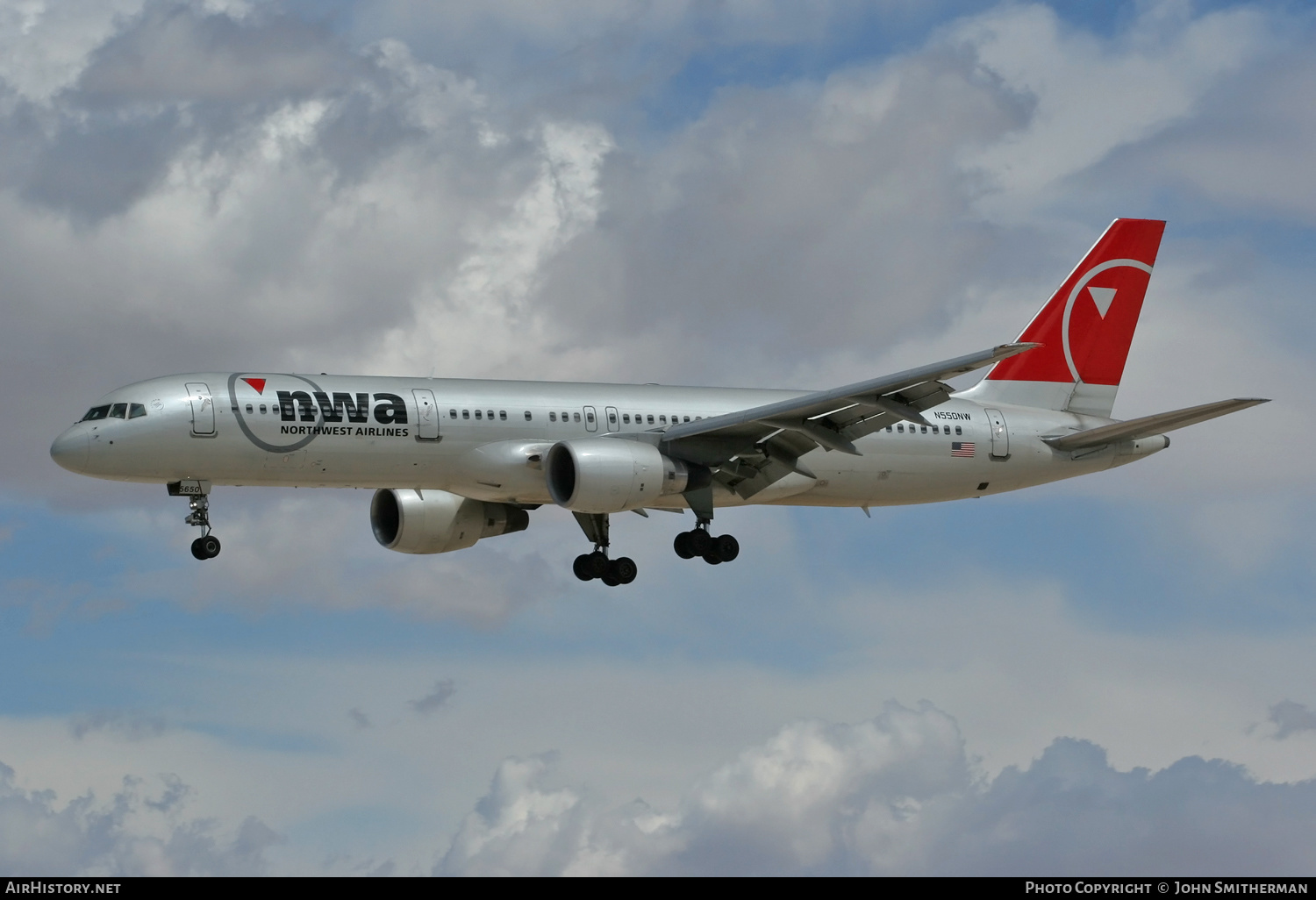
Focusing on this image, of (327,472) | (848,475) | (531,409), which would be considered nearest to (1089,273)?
(848,475)

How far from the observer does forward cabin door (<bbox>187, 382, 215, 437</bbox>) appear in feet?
143

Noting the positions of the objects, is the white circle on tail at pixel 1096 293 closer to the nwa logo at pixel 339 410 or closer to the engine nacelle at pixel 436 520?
the engine nacelle at pixel 436 520

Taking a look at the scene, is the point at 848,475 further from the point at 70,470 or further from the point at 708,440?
the point at 70,470

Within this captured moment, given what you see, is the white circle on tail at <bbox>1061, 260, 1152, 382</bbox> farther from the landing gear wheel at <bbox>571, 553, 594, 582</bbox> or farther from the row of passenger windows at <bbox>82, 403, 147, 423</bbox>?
the row of passenger windows at <bbox>82, 403, 147, 423</bbox>

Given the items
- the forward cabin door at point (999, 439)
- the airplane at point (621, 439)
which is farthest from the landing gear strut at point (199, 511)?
the forward cabin door at point (999, 439)

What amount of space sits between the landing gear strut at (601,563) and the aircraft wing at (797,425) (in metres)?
4.28

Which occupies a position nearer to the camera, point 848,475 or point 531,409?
point 531,409

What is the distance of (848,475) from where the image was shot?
5031cm

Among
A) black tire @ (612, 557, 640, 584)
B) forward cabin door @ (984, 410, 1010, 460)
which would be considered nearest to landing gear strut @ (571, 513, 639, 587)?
black tire @ (612, 557, 640, 584)

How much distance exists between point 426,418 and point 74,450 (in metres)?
8.31

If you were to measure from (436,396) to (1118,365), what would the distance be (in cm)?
2175

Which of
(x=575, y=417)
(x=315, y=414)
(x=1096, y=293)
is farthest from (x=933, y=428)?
(x=315, y=414)

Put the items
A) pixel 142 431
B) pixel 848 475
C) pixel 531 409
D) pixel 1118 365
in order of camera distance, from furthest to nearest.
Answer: pixel 1118 365
pixel 848 475
pixel 531 409
pixel 142 431

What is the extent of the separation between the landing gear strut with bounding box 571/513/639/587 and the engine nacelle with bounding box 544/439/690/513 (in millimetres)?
5419
